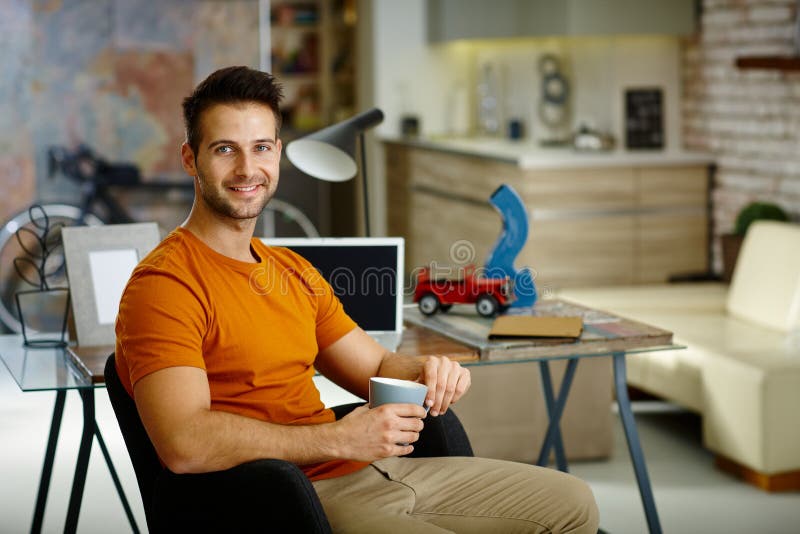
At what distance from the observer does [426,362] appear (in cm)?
224

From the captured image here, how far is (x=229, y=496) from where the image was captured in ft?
6.30

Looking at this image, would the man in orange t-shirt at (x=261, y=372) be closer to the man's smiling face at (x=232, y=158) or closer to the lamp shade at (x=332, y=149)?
the man's smiling face at (x=232, y=158)

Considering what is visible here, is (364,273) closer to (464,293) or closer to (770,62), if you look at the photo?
(464,293)

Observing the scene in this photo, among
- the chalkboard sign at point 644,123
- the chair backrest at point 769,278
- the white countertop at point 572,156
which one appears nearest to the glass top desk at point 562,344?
the chair backrest at point 769,278

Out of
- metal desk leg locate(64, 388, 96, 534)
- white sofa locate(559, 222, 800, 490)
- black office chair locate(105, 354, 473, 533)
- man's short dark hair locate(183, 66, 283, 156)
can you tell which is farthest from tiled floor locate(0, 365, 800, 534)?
man's short dark hair locate(183, 66, 283, 156)

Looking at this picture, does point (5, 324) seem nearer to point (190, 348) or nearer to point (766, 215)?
point (766, 215)

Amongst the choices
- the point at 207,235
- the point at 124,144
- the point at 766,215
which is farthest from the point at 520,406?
the point at 124,144

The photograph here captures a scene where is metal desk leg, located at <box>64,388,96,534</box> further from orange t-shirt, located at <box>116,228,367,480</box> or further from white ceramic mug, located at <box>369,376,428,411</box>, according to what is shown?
white ceramic mug, located at <box>369,376,428,411</box>

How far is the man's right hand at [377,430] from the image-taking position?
198 centimetres

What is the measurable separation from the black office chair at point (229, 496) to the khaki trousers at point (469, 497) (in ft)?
0.62

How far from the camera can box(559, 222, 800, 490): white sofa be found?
365cm

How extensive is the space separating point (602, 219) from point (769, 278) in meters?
1.29

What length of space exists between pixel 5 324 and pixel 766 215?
359 centimetres

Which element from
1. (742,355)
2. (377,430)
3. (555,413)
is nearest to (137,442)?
(377,430)
